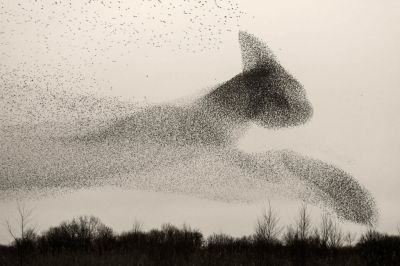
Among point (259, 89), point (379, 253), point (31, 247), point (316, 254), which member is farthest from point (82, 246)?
point (259, 89)

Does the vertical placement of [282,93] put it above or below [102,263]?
above

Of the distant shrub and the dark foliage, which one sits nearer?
the dark foliage

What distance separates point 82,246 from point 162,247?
667cm

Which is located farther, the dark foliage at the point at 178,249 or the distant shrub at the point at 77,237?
the distant shrub at the point at 77,237

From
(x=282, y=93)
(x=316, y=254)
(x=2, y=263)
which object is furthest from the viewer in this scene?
(x=316, y=254)

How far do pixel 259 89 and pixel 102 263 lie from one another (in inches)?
775

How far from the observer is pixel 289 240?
131 ft

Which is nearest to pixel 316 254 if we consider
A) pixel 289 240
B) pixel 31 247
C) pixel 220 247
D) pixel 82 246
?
pixel 289 240

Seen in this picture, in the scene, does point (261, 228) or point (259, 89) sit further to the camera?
point (261, 228)

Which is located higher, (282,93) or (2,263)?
(282,93)

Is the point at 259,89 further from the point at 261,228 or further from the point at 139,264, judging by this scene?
the point at 261,228

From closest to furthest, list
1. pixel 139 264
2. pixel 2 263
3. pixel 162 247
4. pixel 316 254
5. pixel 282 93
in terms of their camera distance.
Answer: pixel 282 93, pixel 139 264, pixel 2 263, pixel 316 254, pixel 162 247

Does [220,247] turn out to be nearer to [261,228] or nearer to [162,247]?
[162,247]

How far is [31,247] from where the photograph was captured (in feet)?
156
